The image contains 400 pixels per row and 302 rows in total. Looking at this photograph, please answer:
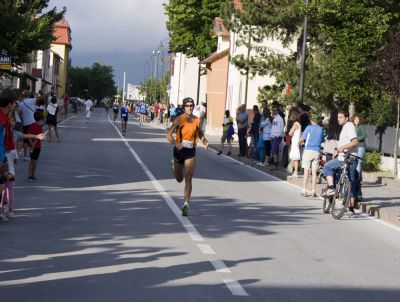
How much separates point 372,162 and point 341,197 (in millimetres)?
11342

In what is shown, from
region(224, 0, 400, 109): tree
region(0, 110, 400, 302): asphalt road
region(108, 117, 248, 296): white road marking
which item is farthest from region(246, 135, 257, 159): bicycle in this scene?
region(0, 110, 400, 302): asphalt road

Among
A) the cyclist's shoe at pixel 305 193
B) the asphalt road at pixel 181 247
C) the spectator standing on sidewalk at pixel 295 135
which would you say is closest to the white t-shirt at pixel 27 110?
the asphalt road at pixel 181 247

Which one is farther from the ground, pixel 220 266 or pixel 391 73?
pixel 391 73

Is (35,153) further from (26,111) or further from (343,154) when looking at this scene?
(343,154)

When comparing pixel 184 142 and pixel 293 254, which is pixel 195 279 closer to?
pixel 293 254

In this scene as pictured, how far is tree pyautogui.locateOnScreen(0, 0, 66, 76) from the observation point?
123 feet

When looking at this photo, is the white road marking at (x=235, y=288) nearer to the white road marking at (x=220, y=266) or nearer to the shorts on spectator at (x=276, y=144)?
the white road marking at (x=220, y=266)

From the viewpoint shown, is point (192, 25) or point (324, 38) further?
point (192, 25)

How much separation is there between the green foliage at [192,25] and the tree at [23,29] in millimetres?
30449

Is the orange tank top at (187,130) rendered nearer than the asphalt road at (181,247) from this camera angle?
No

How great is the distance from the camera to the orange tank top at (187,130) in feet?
46.4

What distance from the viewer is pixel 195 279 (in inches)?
336

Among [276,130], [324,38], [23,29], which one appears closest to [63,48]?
[23,29]

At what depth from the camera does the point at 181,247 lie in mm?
10547
